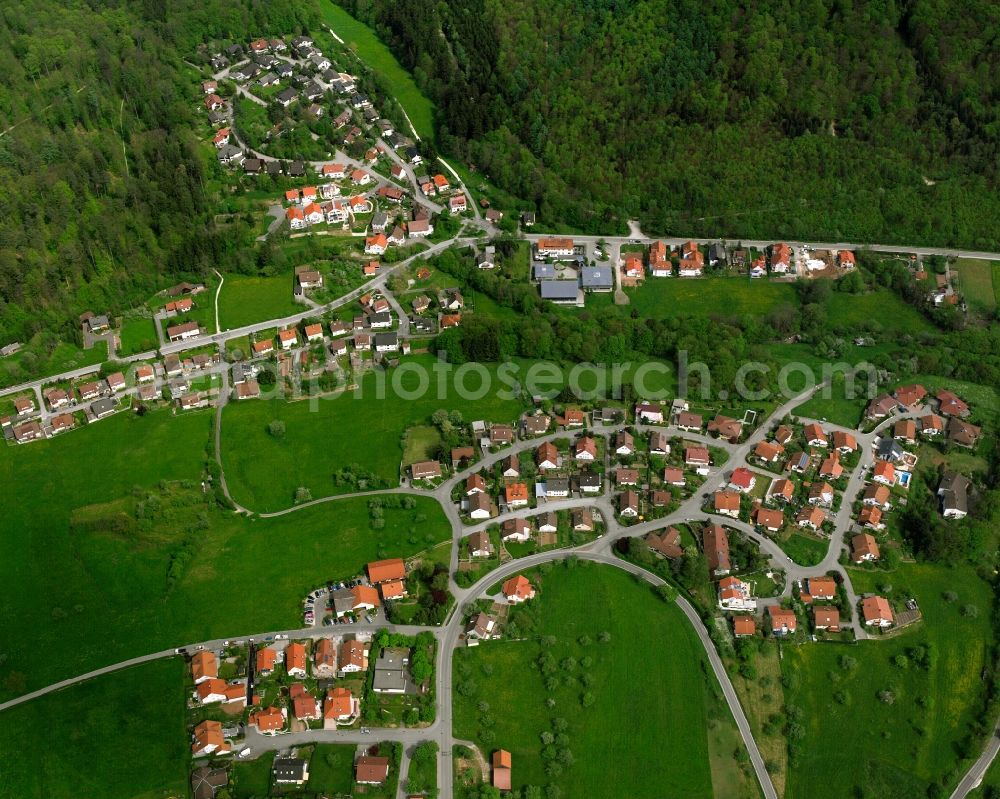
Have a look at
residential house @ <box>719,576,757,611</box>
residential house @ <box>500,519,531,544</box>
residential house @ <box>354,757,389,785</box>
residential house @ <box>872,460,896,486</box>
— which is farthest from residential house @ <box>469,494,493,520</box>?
residential house @ <box>872,460,896,486</box>

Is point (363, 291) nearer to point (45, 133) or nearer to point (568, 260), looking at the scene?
point (568, 260)

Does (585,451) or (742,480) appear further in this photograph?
(585,451)

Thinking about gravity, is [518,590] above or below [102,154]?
below

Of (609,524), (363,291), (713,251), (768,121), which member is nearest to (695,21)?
(768,121)

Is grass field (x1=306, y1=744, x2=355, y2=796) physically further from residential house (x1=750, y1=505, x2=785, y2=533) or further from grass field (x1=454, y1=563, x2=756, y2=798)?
residential house (x1=750, y1=505, x2=785, y2=533)

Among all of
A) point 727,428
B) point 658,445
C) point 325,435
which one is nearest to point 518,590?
point 658,445

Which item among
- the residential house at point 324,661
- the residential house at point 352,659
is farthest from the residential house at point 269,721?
the residential house at point 352,659

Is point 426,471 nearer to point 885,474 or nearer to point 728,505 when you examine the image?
point 728,505

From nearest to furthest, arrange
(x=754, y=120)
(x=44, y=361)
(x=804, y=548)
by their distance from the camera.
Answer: (x=804, y=548) < (x=44, y=361) < (x=754, y=120)
